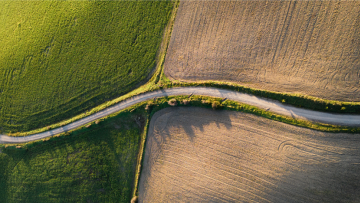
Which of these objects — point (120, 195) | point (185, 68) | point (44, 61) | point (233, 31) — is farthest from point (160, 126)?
point (44, 61)

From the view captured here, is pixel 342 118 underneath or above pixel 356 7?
underneath

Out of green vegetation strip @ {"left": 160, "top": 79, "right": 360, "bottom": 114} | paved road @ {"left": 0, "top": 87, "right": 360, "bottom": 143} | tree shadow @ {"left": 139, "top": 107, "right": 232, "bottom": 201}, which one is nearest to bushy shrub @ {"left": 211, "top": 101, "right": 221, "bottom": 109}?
tree shadow @ {"left": 139, "top": 107, "right": 232, "bottom": 201}

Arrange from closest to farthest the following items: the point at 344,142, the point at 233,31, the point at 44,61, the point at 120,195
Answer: the point at 344,142 < the point at 233,31 < the point at 120,195 < the point at 44,61

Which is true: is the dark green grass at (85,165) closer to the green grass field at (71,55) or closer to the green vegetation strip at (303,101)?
the green grass field at (71,55)

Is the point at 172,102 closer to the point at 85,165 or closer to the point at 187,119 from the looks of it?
the point at 187,119

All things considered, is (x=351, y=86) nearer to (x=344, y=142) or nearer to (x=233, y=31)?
(x=344, y=142)

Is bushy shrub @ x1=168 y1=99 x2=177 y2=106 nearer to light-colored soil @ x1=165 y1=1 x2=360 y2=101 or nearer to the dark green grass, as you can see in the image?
light-colored soil @ x1=165 y1=1 x2=360 y2=101
